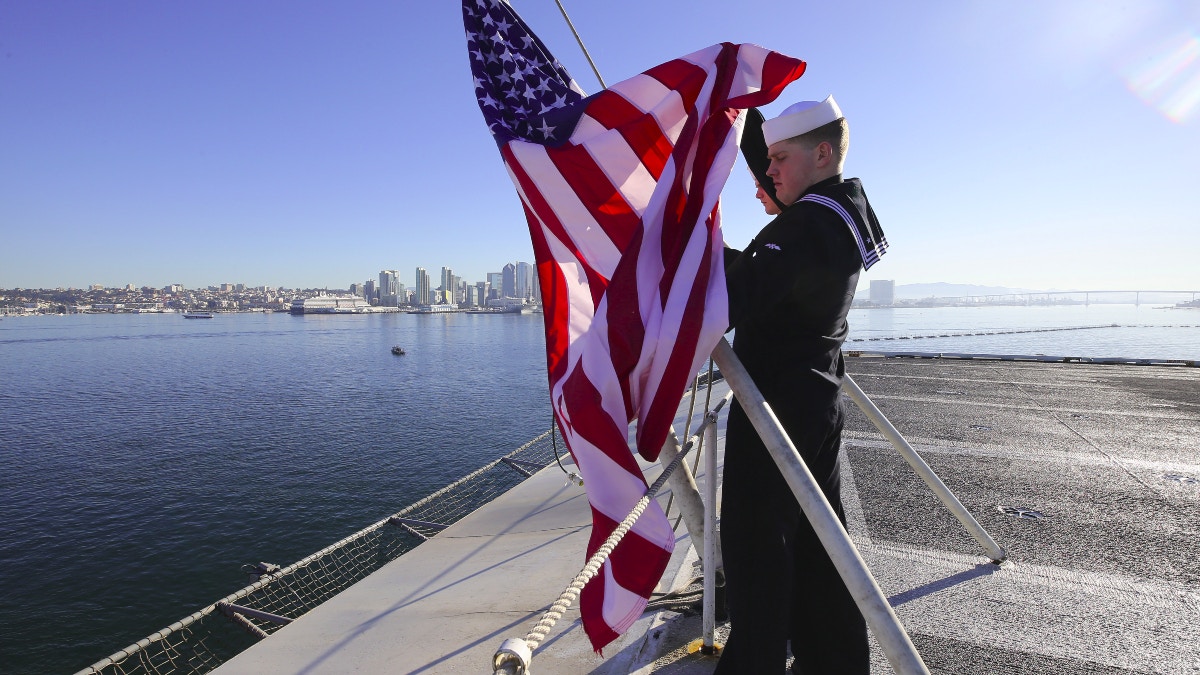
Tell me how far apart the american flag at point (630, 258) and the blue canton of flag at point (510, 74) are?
0.17 m

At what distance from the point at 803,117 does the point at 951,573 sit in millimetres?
2786

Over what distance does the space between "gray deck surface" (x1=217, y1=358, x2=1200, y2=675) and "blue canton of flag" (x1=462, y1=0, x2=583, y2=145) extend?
7.64 feet

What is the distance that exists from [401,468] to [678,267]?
23178 mm

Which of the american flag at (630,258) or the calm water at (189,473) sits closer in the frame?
the american flag at (630,258)

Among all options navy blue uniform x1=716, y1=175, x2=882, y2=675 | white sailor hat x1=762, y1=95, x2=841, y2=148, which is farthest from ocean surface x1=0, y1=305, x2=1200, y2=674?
white sailor hat x1=762, y1=95, x2=841, y2=148

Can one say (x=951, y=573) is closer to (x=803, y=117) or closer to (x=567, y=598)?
(x=803, y=117)

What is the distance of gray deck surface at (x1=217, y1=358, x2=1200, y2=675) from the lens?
262 cm

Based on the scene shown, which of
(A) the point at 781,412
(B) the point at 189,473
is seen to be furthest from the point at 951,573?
(B) the point at 189,473

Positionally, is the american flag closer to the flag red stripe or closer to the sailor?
the flag red stripe

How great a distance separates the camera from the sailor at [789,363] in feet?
5.54

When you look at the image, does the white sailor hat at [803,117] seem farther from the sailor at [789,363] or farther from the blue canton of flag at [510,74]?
the blue canton of flag at [510,74]

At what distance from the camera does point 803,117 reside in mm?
1833

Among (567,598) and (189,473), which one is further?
(189,473)

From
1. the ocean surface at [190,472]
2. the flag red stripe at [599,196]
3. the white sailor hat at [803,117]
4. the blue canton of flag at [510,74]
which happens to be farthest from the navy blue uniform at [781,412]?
the ocean surface at [190,472]
